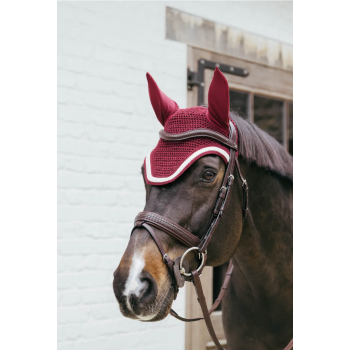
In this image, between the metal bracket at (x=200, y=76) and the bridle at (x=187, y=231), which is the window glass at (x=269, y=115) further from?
the bridle at (x=187, y=231)

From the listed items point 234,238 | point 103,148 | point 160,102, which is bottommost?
point 234,238

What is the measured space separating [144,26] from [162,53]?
20cm

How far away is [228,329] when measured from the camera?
69.6 inches

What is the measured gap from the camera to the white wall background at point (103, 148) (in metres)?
2.24

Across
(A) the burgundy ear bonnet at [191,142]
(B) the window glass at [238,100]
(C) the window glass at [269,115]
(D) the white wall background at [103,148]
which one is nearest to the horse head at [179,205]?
(A) the burgundy ear bonnet at [191,142]

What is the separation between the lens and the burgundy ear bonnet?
1.21 meters

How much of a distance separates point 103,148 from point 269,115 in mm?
1467

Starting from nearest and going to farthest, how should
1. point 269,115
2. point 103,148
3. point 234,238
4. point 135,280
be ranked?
point 135,280, point 234,238, point 103,148, point 269,115

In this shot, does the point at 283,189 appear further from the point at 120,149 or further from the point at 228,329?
the point at 120,149

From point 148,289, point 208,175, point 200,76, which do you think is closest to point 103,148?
point 200,76

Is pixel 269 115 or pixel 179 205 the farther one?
pixel 269 115

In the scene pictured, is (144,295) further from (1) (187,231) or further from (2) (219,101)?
(2) (219,101)

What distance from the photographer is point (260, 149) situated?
1.50 m
